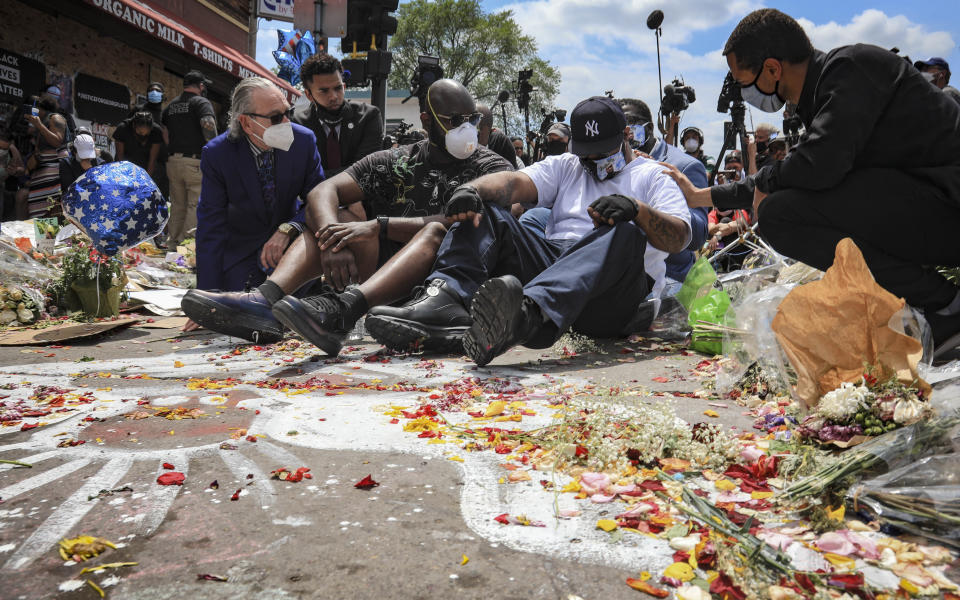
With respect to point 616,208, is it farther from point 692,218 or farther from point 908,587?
point 908,587

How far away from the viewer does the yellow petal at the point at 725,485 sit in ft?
5.18

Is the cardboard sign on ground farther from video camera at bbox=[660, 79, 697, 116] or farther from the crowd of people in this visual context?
video camera at bbox=[660, 79, 697, 116]

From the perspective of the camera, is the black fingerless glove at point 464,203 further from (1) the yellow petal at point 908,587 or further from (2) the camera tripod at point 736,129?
(2) the camera tripod at point 736,129

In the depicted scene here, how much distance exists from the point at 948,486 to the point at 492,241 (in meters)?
2.44

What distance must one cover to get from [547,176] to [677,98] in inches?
177

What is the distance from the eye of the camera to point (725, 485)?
1.59 metres

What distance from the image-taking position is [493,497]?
5.21 ft

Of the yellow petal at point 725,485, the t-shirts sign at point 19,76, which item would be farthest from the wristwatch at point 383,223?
the t-shirts sign at point 19,76

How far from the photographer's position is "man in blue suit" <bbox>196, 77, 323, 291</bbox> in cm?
437

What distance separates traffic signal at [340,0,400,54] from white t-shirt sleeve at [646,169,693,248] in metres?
4.79

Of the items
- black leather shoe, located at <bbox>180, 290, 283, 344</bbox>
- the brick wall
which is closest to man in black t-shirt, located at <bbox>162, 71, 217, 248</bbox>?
the brick wall

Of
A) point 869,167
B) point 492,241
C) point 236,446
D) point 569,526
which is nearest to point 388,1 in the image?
point 492,241

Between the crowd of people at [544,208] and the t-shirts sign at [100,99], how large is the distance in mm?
8039

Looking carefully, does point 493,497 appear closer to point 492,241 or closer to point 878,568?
point 878,568
